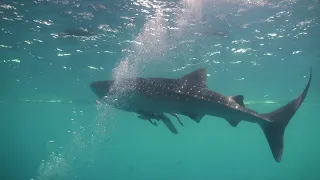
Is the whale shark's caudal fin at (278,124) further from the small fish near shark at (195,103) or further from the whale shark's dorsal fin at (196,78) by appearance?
the whale shark's dorsal fin at (196,78)

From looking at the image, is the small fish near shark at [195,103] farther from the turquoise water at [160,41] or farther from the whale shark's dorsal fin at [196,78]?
the turquoise water at [160,41]

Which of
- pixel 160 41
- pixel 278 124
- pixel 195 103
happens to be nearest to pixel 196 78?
pixel 195 103

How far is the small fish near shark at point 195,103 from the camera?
648cm

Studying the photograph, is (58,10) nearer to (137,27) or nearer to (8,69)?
(137,27)

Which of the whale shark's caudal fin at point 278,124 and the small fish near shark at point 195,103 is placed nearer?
the small fish near shark at point 195,103

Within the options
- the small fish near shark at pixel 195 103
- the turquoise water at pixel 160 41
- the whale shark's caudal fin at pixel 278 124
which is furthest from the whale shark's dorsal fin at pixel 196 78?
the turquoise water at pixel 160 41

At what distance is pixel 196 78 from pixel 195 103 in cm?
73


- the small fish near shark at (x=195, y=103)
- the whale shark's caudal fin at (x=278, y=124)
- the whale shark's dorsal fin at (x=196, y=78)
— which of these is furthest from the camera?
the whale shark's dorsal fin at (x=196, y=78)

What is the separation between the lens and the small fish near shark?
6484 mm

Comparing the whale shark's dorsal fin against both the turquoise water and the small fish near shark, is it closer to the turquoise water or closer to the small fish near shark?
the small fish near shark

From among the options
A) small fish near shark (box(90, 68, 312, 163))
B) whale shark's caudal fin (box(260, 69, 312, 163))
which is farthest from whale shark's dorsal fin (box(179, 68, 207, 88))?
whale shark's caudal fin (box(260, 69, 312, 163))

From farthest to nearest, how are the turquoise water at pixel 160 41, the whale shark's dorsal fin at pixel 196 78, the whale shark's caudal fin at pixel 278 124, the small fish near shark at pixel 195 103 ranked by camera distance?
the turquoise water at pixel 160 41
the whale shark's dorsal fin at pixel 196 78
the whale shark's caudal fin at pixel 278 124
the small fish near shark at pixel 195 103

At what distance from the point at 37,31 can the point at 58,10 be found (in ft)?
12.0

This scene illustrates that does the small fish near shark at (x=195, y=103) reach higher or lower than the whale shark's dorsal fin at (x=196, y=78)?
lower
